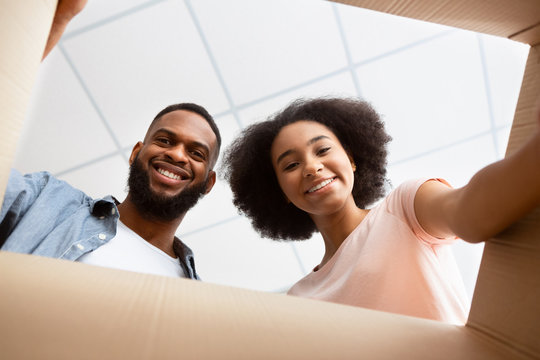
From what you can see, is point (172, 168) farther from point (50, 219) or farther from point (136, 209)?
point (50, 219)

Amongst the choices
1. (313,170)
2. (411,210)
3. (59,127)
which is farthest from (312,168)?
(59,127)

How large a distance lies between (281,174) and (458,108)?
5.20ft

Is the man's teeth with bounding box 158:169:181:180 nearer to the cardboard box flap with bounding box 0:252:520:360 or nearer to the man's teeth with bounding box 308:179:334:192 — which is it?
the man's teeth with bounding box 308:179:334:192

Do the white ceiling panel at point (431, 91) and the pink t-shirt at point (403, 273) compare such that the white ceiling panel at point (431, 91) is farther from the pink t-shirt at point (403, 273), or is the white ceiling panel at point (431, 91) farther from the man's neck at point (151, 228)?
the pink t-shirt at point (403, 273)

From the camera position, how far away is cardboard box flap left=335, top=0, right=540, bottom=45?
16.8 inches

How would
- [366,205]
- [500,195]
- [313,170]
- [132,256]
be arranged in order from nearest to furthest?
[500,195] < [313,170] < [132,256] < [366,205]

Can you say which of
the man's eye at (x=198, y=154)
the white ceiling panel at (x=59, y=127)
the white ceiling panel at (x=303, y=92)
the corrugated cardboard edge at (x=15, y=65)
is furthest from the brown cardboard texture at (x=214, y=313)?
the white ceiling panel at (x=59, y=127)

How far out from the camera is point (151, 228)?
1405mm

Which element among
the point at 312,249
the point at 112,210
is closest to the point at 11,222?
the point at 112,210

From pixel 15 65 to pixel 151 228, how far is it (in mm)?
1125

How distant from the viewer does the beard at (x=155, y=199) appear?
54.9 inches

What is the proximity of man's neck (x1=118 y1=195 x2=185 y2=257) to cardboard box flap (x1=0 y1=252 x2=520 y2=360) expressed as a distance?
1062 millimetres

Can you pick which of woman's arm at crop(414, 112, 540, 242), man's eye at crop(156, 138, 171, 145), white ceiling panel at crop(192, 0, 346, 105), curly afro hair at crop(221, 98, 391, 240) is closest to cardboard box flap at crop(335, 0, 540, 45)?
woman's arm at crop(414, 112, 540, 242)

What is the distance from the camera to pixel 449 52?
219cm
